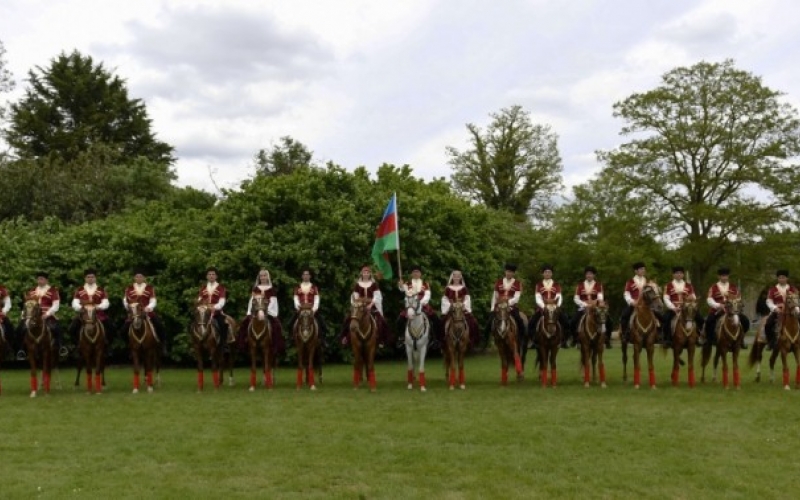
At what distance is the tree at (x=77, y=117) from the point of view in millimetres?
40688

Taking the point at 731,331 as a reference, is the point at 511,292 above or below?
above

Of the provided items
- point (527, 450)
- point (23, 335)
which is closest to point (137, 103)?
point (23, 335)

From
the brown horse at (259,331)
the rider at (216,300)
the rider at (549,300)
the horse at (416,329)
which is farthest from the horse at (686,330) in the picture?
the rider at (216,300)

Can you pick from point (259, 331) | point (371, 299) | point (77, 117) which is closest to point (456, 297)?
point (371, 299)

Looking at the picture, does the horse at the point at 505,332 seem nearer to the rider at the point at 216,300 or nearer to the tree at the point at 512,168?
the rider at the point at 216,300

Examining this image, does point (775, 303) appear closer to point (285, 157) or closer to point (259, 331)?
point (259, 331)

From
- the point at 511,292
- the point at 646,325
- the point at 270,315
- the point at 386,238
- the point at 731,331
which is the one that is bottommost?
the point at 731,331

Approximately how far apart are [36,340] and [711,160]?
2641cm

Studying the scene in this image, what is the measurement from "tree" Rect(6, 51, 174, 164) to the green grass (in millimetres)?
29257

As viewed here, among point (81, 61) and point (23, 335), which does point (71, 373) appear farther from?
point (81, 61)

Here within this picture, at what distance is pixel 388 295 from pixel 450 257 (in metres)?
2.48

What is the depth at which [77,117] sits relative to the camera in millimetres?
42594

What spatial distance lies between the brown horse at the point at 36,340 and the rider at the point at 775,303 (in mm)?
13734

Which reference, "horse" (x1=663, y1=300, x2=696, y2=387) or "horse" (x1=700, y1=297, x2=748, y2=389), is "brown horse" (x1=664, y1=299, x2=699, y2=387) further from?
"horse" (x1=700, y1=297, x2=748, y2=389)
